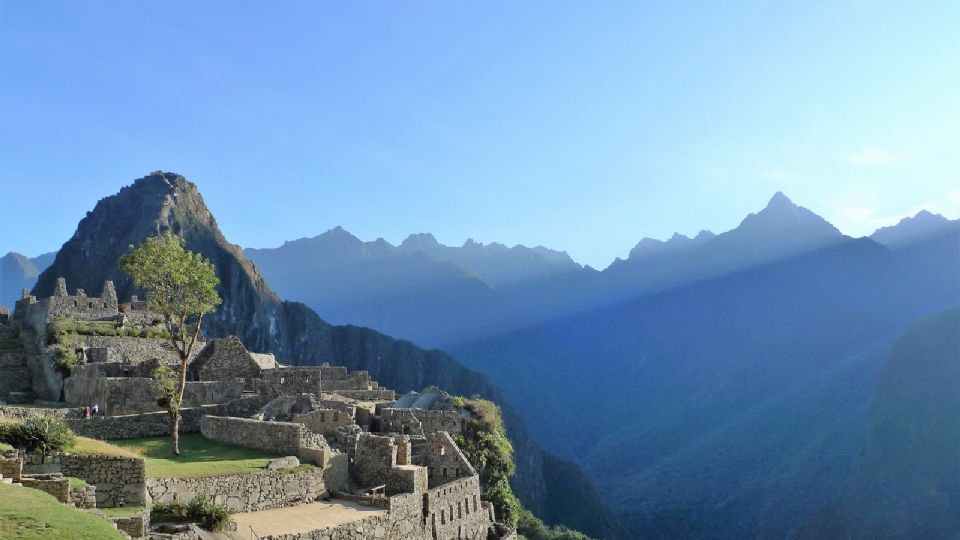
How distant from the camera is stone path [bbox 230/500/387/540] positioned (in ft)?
59.4

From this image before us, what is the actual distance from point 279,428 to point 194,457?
→ 9.03ft

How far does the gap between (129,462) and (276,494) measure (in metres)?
4.97

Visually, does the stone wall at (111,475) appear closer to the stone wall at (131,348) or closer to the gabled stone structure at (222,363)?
the gabled stone structure at (222,363)

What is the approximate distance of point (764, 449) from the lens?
145m

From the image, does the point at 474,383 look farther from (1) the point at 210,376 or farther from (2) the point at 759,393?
(1) the point at 210,376

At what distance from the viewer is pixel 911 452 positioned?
445ft

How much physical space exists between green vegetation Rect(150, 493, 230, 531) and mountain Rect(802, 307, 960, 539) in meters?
119

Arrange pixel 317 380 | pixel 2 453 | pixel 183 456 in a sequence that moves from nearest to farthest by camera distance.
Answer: pixel 2 453 < pixel 183 456 < pixel 317 380

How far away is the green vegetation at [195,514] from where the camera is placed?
16.7m

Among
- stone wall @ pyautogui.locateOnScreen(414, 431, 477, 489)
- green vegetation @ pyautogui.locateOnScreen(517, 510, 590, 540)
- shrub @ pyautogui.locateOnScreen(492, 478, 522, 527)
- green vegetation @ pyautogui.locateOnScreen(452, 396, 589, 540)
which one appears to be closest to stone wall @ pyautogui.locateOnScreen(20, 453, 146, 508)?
stone wall @ pyautogui.locateOnScreen(414, 431, 477, 489)

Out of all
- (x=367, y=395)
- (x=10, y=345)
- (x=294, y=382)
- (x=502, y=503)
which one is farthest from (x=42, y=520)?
(x=10, y=345)

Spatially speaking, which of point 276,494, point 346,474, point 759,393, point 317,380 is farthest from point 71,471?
point 759,393

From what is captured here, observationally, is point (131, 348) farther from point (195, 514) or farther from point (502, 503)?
point (195, 514)

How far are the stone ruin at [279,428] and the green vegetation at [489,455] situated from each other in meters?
1.03
